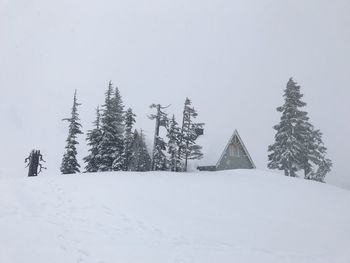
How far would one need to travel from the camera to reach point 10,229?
12.0 meters

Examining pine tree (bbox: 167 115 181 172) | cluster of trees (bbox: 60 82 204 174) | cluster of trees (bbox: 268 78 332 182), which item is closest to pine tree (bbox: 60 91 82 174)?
cluster of trees (bbox: 60 82 204 174)

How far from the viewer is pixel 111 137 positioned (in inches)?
→ 1614

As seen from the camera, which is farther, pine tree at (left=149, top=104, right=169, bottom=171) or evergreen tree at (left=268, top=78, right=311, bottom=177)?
evergreen tree at (left=268, top=78, right=311, bottom=177)

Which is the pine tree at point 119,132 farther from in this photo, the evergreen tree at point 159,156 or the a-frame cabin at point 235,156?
the a-frame cabin at point 235,156

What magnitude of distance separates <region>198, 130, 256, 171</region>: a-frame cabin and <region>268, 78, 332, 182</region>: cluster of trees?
4833 mm

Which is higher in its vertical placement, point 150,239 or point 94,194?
point 94,194

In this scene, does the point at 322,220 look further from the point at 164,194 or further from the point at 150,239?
the point at 150,239

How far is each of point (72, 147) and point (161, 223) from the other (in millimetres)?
30328

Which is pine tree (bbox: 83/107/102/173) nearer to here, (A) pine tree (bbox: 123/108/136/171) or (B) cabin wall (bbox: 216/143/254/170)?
(A) pine tree (bbox: 123/108/136/171)

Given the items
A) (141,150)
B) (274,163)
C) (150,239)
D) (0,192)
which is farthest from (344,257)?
(274,163)

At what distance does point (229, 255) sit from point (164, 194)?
26.6ft

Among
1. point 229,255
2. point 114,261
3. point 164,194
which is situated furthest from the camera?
point 164,194

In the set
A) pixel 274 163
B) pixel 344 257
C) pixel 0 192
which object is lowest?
pixel 344 257

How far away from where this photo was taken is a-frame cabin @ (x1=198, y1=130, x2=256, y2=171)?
50.3 metres
